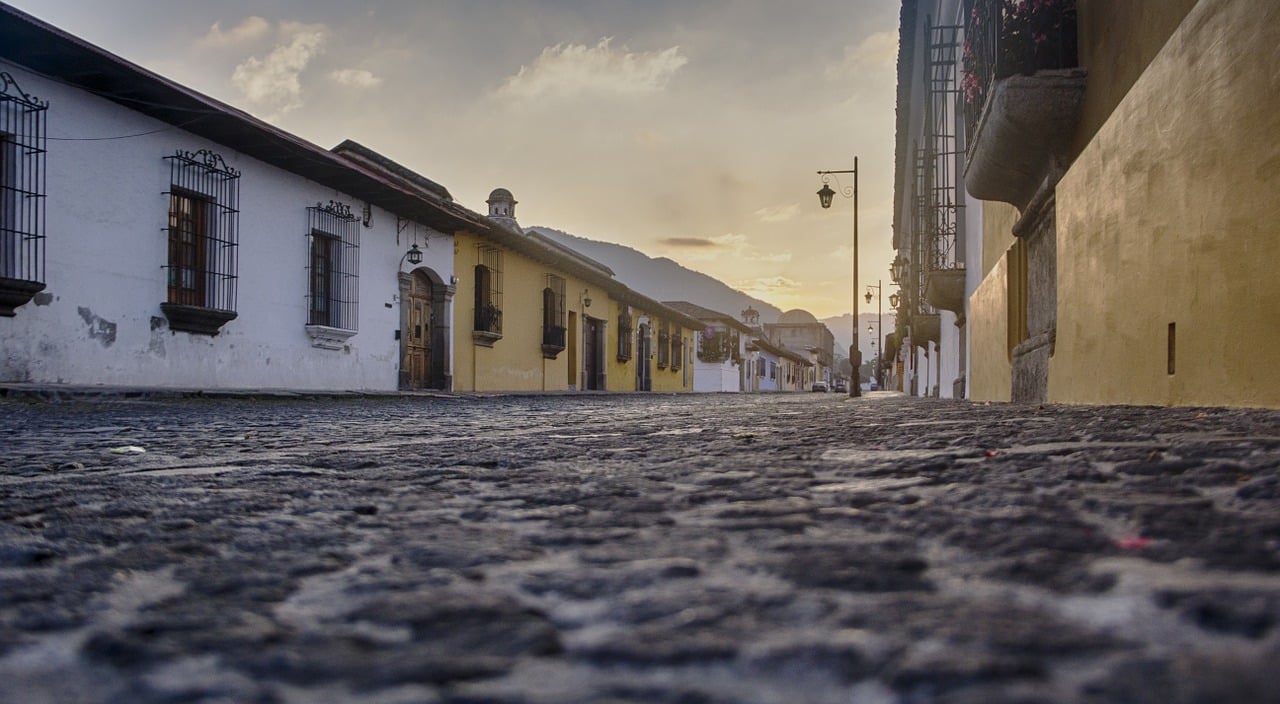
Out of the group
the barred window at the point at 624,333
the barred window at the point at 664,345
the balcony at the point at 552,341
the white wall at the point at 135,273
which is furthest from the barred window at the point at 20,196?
the barred window at the point at 664,345

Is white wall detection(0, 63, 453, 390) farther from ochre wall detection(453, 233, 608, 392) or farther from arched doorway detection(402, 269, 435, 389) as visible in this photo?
ochre wall detection(453, 233, 608, 392)

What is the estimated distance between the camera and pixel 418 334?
14695mm

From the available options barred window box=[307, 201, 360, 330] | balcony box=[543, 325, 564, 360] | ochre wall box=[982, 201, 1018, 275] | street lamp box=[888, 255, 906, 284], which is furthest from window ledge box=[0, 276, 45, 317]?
street lamp box=[888, 255, 906, 284]

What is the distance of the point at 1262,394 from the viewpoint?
8.97ft

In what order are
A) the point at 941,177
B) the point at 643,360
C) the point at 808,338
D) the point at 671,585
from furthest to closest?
the point at 808,338 → the point at 643,360 → the point at 941,177 → the point at 671,585

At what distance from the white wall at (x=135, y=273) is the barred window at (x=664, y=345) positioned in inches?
733

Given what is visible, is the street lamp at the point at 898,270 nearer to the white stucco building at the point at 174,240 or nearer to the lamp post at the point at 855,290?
the lamp post at the point at 855,290

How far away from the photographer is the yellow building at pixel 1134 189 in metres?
2.81

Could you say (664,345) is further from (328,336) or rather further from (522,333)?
(328,336)

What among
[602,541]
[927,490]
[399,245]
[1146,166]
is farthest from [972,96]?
[399,245]

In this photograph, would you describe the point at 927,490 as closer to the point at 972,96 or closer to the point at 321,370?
the point at 972,96

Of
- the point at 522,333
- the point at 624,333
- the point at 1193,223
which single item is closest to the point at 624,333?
the point at 624,333

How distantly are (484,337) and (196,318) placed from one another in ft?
22.3

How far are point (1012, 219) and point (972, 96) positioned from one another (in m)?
1.22
